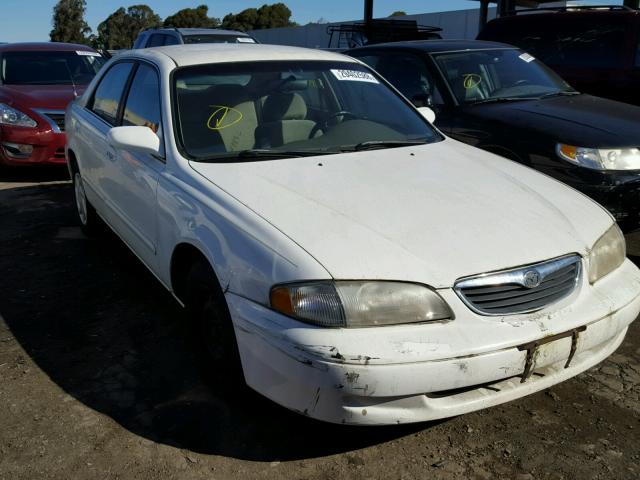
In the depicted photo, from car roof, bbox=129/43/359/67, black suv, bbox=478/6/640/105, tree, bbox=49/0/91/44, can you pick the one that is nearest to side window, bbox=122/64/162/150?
car roof, bbox=129/43/359/67

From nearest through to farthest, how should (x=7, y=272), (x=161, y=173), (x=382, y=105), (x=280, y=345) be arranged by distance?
(x=280, y=345) → (x=161, y=173) → (x=382, y=105) → (x=7, y=272)

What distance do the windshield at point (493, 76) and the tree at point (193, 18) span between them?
2148 inches

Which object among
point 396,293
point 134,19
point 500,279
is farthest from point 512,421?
point 134,19

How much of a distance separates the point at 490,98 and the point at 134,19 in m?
57.8

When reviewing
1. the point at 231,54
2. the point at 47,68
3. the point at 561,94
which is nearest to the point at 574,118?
the point at 561,94

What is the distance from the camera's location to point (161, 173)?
3219 mm

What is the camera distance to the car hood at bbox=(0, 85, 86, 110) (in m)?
7.25

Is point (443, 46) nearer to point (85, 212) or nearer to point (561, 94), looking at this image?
point (561, 94)

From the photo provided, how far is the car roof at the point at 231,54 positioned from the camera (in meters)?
3.64

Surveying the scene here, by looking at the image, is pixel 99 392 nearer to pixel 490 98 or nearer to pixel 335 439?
pixel 335 439

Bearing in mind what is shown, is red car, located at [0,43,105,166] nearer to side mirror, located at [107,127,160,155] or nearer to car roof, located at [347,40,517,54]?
car roof, located at [347,40,517,54]

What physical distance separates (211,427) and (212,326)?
426 mm

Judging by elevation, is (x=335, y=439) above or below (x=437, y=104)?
below

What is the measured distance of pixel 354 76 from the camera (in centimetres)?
401
